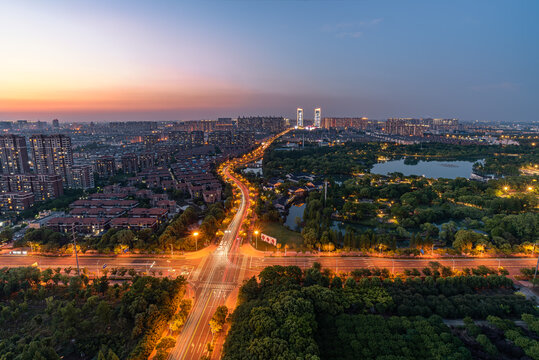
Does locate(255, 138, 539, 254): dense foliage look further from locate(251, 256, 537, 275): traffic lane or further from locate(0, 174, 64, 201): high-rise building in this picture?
locate(0, 174, 64, 201): high-rise building

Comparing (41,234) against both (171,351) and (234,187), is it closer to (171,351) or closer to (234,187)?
(171,351)

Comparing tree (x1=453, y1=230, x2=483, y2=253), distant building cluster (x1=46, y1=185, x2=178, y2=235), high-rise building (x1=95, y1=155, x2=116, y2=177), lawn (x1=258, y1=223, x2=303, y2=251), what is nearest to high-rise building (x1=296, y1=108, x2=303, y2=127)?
high-rise building (x1=95, y1=155, x2=116, y2=177)

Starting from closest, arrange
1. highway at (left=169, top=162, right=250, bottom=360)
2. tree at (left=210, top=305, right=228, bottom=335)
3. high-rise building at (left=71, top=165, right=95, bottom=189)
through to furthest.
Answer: highway at (left=169, top=162, right=250, bottom=360) < tree at (left=210, top=305, right=228, bottom=335) < high-rise building at (left=71, top=165, right=95, bottom=189)

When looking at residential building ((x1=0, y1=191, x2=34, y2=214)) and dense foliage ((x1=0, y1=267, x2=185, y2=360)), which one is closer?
dense foliage ((x1=0, y1=267, x2=185, y2=360))

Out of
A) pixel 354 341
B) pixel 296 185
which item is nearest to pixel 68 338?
pixel 354 341

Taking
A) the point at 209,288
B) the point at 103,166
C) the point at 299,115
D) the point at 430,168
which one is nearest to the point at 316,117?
the point at 299,115

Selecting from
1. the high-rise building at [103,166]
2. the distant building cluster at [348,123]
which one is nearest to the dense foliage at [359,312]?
the high-rise building at [103,166]
